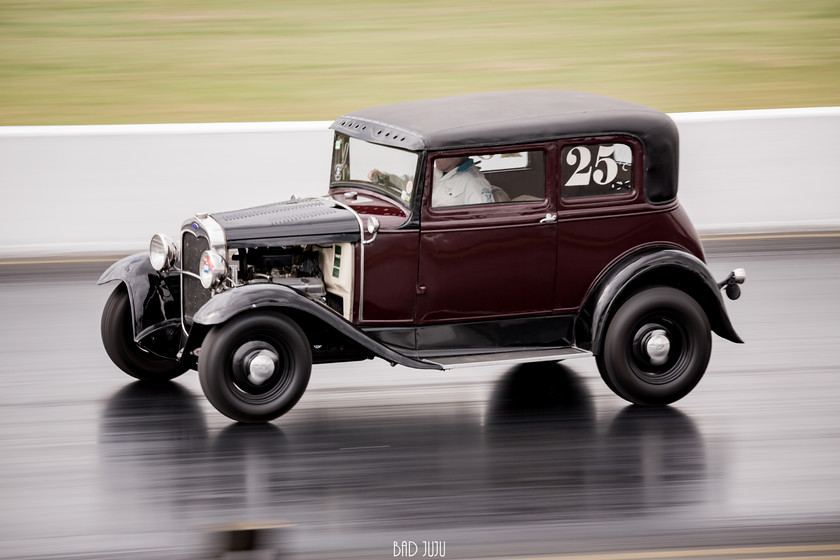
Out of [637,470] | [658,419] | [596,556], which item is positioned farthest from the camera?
[658,419]

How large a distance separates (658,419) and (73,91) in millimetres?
12208

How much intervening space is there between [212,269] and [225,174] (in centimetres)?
511

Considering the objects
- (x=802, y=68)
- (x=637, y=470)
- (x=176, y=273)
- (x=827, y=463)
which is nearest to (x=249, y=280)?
(x=176, y=273)

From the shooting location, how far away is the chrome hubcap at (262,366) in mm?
6836

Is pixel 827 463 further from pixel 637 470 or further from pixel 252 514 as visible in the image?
pixel 252 514

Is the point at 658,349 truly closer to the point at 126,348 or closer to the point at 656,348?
the point at 656,348

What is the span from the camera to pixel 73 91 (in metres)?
17.1

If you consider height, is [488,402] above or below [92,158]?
below

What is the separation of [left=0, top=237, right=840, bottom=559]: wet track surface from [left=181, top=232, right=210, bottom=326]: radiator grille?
23.0 inches

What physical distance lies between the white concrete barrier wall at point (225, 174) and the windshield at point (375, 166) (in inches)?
151

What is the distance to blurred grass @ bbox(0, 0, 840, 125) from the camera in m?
17.0

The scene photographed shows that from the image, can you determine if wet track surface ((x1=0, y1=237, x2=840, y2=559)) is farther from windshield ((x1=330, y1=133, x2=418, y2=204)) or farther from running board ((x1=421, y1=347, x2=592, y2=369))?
windshield ((x1=330, y1=133, x2=418, y2=204))

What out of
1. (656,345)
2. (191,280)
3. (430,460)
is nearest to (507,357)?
(656,345)

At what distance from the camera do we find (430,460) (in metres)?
6.54
